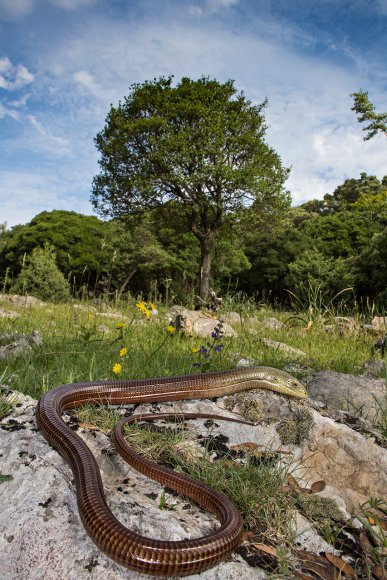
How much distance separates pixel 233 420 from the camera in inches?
107

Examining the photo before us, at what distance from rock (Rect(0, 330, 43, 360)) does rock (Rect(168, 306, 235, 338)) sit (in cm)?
213

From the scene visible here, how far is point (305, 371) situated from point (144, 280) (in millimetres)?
31209

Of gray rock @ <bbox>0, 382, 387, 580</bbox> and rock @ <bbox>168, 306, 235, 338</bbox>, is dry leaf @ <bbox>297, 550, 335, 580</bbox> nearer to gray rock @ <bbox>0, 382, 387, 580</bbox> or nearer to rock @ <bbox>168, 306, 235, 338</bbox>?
gray rock @ <bbox>0, 382, 387, 580</bbox>

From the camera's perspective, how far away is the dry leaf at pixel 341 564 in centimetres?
177

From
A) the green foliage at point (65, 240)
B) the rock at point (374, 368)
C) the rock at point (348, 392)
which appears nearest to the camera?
the rock at point (348, 392)

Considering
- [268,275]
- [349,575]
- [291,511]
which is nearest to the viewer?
[349,575]

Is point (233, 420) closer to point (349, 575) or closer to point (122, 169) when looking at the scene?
point (349, 575)

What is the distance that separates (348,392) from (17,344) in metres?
3.29

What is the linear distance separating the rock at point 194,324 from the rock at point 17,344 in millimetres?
2128

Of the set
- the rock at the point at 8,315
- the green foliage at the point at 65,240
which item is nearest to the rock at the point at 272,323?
the rock at the point at 8,315

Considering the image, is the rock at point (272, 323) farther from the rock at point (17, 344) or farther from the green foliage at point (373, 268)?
the green foliage at point (373, 268)

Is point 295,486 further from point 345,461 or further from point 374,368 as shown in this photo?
point 374,368

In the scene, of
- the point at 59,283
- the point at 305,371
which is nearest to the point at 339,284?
the point at 59,283

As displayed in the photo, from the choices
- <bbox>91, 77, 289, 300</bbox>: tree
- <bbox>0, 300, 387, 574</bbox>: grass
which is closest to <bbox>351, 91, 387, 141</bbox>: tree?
<bbox>91, 77, 289, 300</bbox>: tree
